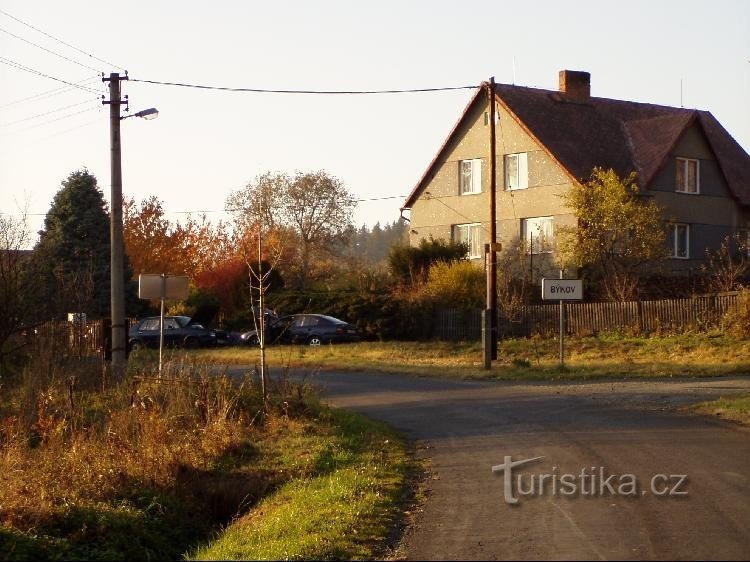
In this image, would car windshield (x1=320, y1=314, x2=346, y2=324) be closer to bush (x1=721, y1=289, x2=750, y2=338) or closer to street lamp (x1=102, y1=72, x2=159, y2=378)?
bush (x1=721, y1=289, x2=750, y2=338)

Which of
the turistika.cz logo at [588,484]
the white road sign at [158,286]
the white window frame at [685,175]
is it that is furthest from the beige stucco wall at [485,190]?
the turistika.cz logo at [588,484]

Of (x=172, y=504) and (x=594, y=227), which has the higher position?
(x=594, y=227)

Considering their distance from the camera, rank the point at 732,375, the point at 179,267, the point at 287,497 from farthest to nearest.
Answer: the point at 179,267 < the point at 732,375 < the point at 287,497

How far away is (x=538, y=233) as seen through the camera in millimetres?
44625

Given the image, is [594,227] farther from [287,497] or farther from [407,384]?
[287,497]

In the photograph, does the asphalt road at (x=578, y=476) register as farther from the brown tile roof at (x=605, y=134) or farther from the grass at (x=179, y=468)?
the brown tile roof at (x=605, y=134)

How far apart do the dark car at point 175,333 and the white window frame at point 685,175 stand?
20.1 m

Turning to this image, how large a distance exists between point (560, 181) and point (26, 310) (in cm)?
2551

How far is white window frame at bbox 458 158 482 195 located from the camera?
1865 inches

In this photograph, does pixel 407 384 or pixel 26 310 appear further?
pixel 407 384

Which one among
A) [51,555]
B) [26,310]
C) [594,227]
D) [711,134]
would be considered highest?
[711,134]

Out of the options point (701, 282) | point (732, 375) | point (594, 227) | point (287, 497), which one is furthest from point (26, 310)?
point (701, 282)

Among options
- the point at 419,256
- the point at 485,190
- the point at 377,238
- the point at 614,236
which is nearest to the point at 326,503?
the point at 614,236

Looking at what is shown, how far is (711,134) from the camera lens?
50.0 meters
